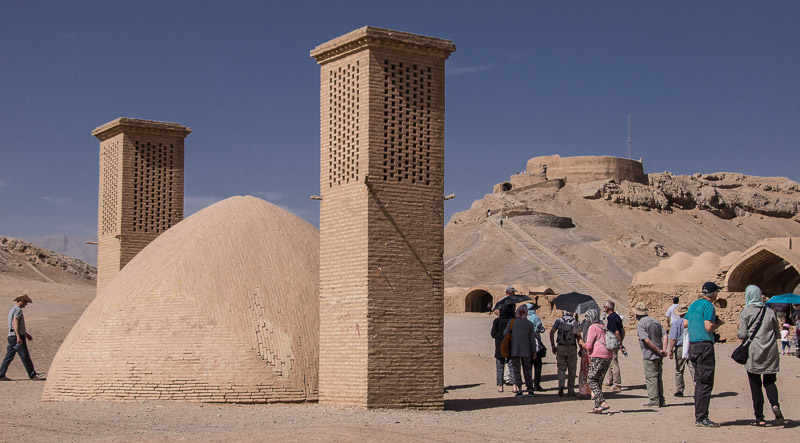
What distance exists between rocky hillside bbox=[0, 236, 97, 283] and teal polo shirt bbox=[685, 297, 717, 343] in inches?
1507

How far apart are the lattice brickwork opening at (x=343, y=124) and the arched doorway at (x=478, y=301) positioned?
24392 mm

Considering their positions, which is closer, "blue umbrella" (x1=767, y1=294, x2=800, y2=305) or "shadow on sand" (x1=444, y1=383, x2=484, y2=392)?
"shadow on sand" (x1=444, y1=383, x2=484, y2=392)

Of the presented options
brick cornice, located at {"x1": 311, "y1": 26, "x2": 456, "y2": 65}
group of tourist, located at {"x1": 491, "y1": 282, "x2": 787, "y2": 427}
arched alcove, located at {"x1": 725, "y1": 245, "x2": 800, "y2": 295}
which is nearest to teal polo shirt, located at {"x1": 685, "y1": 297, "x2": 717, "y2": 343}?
group of tourist, located at {"x1": 491, "y1": 282, "x2": 787, "y2": 427}

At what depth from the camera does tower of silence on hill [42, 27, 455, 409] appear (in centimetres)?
1105

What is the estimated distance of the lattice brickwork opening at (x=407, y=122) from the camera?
1133 centimetres

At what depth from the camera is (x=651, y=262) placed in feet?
166

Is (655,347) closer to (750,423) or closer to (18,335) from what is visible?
(750,423)

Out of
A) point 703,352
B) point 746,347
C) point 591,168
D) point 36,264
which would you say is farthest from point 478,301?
point 591,168

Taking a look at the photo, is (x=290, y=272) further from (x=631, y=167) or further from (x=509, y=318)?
(x=631, y=167)

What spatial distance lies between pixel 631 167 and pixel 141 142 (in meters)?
64.0

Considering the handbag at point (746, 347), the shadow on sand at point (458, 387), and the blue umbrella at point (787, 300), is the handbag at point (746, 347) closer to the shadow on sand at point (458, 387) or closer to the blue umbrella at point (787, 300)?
the shadow on sand at point (458, 387)

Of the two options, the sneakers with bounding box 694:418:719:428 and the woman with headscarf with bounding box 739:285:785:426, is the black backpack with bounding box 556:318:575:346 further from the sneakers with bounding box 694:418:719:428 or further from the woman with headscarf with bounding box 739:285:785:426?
the woman with headscarf with bounding box 739:285:785:426

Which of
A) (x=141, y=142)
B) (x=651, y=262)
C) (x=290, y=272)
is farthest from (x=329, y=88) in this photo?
(x=651, y=262)

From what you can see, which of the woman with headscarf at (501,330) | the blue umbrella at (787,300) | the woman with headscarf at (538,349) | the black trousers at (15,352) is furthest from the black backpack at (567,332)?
the black trousers at (15,352)
